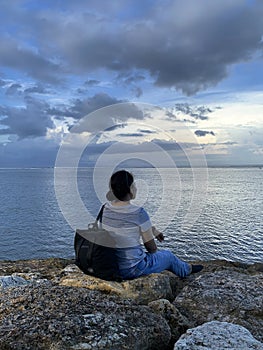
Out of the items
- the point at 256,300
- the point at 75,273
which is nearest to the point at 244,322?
the point at 256,300

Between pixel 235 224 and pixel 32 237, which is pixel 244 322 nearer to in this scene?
pixel 32 237

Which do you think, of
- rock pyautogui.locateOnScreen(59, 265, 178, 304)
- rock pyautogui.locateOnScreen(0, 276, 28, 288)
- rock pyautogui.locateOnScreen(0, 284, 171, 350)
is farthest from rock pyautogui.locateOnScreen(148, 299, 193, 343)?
rock pyautogui.locateOnScreen(0, 276, 28, 288)

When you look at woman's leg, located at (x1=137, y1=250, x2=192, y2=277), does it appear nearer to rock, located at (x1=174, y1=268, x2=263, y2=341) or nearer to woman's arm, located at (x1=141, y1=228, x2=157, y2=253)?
woman's arm, located at (x1=141, y1=228, x2=157, y2=253)

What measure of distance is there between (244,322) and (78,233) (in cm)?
326

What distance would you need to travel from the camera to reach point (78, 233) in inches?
260

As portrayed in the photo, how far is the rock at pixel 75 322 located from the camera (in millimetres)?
4484

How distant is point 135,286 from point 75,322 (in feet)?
6.46

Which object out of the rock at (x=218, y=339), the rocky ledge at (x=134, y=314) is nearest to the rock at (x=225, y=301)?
the rocky ledge at (x=134, y=314)

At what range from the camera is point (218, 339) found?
4.58 m

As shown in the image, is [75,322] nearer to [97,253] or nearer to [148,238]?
[97,253]

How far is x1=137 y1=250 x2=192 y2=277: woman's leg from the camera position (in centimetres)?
723

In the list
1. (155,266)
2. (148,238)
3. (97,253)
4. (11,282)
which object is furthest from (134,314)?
(11,282)

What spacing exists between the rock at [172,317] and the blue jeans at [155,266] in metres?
1.18

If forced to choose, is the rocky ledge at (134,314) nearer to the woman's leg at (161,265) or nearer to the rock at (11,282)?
the rock at (11,282)
